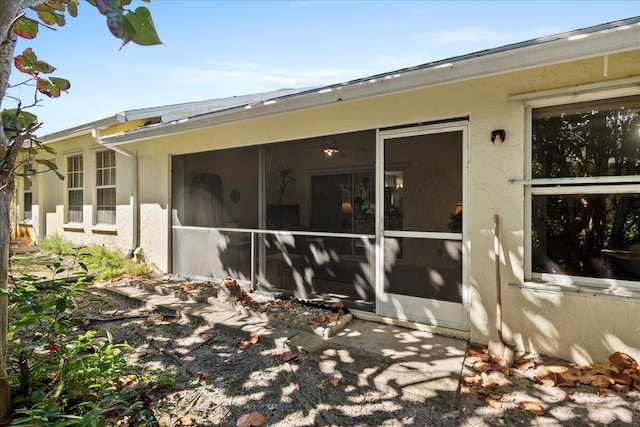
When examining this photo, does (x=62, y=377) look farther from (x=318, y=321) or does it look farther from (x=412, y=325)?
(x=412, y=325)

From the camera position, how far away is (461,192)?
3.61 metres

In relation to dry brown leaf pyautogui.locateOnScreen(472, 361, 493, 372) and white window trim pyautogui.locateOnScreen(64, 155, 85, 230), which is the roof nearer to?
dry brown leaf pyautogui.locateOnScreen(472, 361, 493, 372)

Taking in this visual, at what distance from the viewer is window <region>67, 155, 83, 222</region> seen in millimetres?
8953

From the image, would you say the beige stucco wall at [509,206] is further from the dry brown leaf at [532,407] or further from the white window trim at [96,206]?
the white window trim at [96,206]

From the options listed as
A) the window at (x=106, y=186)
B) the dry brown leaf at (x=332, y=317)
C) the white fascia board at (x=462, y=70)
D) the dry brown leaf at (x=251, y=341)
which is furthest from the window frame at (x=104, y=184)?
the dry brown leaf at (x=332, y=317)

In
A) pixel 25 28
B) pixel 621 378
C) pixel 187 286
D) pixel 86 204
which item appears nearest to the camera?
pixel 25 28

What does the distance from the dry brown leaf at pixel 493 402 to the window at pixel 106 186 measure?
27.2 feet

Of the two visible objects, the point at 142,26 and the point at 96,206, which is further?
the point at 96,206

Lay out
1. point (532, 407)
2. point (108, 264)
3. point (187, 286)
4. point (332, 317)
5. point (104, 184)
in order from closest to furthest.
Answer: point (532, 407) < point (332, 317) < point (187, 286) < point (108, 264) < point (104, 184)

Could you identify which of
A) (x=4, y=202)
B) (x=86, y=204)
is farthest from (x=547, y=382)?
(x=86, y=204)

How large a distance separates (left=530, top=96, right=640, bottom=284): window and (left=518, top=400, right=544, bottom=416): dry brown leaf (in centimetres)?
128

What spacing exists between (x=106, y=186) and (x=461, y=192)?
812cm

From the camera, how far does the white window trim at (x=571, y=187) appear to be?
2934mm

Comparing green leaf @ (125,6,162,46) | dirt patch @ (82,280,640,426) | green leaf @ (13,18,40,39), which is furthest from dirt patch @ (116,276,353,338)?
green leaf @ (13,18,40,39)
